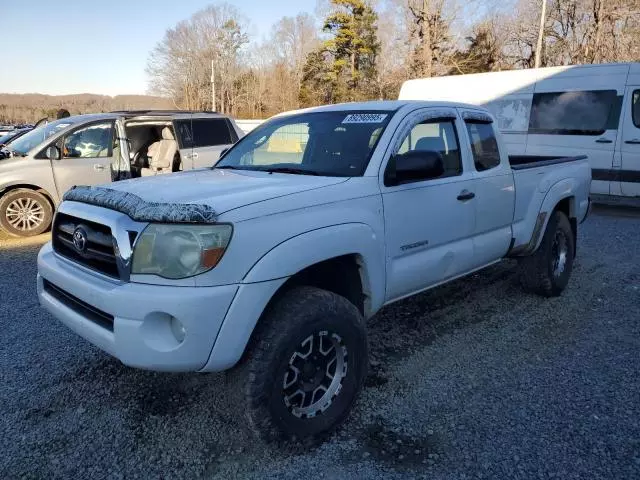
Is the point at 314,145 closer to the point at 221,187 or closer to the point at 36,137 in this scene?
the point at 221,187

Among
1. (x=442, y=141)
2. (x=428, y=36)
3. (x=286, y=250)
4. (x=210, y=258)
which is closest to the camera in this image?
(x=210, y=258)

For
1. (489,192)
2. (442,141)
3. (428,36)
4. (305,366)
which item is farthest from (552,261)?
(428,36)

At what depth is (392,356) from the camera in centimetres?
383

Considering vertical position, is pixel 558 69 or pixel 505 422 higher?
pixel 558 69

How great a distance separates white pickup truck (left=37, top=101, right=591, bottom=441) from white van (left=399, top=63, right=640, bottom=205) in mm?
7389

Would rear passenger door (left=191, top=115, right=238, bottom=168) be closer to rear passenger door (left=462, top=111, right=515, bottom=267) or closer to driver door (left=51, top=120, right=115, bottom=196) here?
driver door (left=51, top=120, right=115, bottom=196)

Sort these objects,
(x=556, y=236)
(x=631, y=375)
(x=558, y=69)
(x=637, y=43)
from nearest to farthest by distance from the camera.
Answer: (x=631, y=375) → (x=556, y=236) → (x=558, y=69) → (x=637, y=43)

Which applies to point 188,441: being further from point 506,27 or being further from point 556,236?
point 506,27

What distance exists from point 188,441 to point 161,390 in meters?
0.62

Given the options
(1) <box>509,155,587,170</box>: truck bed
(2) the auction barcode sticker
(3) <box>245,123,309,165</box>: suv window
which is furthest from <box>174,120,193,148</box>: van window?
(2) the auction barcode sticker

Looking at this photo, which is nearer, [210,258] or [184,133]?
[210,258]

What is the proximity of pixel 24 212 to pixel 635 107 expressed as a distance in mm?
10978

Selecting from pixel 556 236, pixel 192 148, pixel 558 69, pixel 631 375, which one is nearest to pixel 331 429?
pixel 631 375

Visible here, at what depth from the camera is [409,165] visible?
10.4 feet
